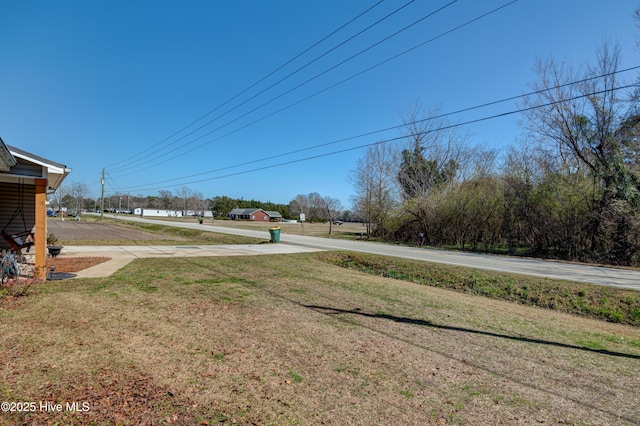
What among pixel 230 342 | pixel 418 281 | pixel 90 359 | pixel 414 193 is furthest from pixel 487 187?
pixel 90 359

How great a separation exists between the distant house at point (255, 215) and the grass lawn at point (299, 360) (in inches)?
3382

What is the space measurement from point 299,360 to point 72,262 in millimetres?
9735

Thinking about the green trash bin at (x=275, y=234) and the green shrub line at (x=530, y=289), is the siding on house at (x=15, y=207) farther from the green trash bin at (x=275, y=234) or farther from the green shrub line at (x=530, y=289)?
the green shrub line at (x=530, y=289)

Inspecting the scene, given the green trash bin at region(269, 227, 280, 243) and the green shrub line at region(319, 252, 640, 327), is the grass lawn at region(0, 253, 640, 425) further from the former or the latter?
the green trash bin at region(269, 227, 280, 243)

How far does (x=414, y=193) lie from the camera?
88.1ft

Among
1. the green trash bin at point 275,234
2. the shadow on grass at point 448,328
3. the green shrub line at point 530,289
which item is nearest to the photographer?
the shadow on grass at point 448,328

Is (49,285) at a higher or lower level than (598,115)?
lower

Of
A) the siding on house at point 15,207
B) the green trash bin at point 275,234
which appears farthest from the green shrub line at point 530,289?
the siding on house at point 15,207

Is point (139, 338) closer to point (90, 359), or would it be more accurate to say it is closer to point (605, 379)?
point (90, 359)

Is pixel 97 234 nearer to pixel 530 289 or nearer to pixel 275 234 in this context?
pixel 275 234

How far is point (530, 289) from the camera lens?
29.0 ft

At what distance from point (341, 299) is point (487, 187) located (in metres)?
Result: 18.6

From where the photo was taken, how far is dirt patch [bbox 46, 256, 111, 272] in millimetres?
8836

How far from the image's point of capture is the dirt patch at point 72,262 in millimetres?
8836
